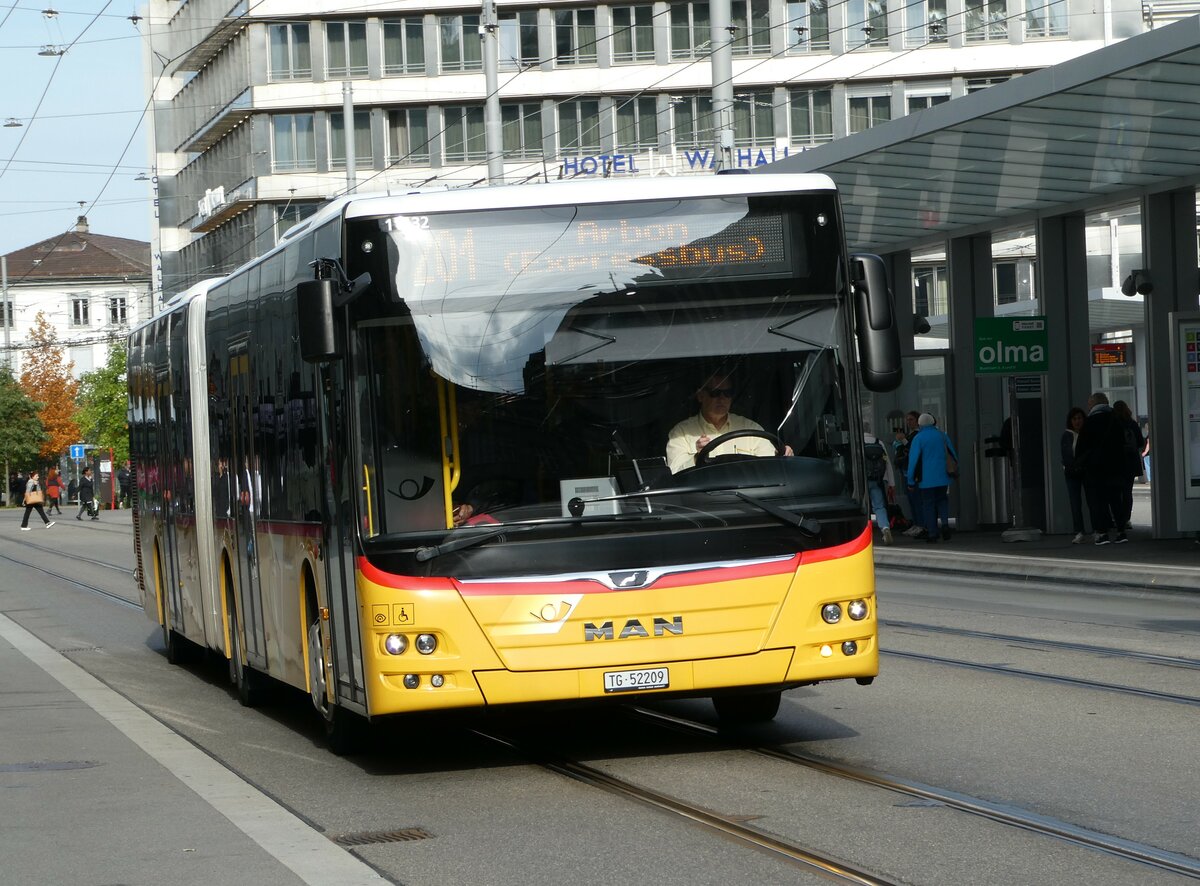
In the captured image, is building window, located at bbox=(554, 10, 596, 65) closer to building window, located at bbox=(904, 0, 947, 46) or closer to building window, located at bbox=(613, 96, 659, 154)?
building window, located at bbox=(613, 96, 659, 154)

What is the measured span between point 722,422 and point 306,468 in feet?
7.47

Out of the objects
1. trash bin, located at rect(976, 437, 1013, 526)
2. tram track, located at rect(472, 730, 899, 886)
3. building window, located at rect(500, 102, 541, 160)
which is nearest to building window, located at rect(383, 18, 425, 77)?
building window, located at rect(500, 102, 541, 160)

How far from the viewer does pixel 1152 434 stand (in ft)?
77.3

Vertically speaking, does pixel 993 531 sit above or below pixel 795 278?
below

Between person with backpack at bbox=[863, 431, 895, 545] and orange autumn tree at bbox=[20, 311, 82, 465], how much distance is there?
70760mm

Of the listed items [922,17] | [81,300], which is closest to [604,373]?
[922,17]

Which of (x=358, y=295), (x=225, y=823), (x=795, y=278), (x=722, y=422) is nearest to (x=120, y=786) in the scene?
(x=225, y=823)

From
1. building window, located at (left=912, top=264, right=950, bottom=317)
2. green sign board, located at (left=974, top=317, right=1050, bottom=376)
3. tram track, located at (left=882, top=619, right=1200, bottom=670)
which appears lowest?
tram track, located at (left=882, top=619, right=1200, bottom=670)

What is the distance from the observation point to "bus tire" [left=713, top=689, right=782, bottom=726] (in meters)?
10.2

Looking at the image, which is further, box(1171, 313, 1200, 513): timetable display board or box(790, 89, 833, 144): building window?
box(790, 89, 833, 144): building window

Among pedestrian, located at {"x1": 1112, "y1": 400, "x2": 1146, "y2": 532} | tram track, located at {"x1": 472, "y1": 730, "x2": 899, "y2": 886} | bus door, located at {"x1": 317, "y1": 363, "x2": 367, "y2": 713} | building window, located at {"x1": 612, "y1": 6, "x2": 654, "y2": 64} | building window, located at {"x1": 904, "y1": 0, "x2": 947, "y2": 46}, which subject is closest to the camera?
tram track, located at {"x1": 472, "y1": 730, "x2": 899, "y2": 886}

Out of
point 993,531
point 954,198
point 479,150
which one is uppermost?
point 479,150

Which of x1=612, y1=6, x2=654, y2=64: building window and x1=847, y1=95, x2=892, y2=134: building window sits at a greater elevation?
x1=612, y1=6, x2=654, y2=64: building window

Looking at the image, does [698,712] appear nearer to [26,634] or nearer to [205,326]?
[205,326]
